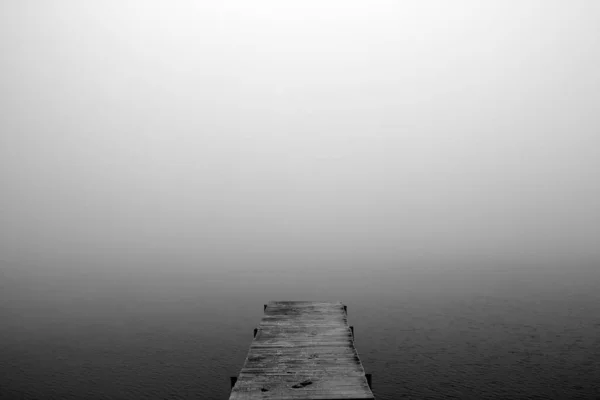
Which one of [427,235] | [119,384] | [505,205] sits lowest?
[119,384]

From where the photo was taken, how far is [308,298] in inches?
1972

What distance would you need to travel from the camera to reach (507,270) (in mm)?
66562

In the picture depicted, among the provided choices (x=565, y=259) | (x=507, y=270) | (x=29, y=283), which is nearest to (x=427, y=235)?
(x=565, y=259)

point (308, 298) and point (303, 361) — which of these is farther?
point (308, 298)

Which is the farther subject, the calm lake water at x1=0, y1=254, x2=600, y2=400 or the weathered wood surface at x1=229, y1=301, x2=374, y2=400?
the calm lake water at x1=0, y1=254, x2=600, y2=400

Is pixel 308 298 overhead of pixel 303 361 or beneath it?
beneath

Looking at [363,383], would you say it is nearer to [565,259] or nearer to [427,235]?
[565,259]

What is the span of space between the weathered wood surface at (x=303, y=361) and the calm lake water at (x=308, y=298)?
5.83m

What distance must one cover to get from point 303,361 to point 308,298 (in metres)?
31.7

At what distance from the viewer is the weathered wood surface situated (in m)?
15.6

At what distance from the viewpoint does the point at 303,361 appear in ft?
61.1

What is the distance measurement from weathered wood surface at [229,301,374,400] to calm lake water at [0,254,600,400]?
5834 mm

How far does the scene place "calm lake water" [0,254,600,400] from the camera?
28.0m

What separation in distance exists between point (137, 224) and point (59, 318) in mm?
119221
